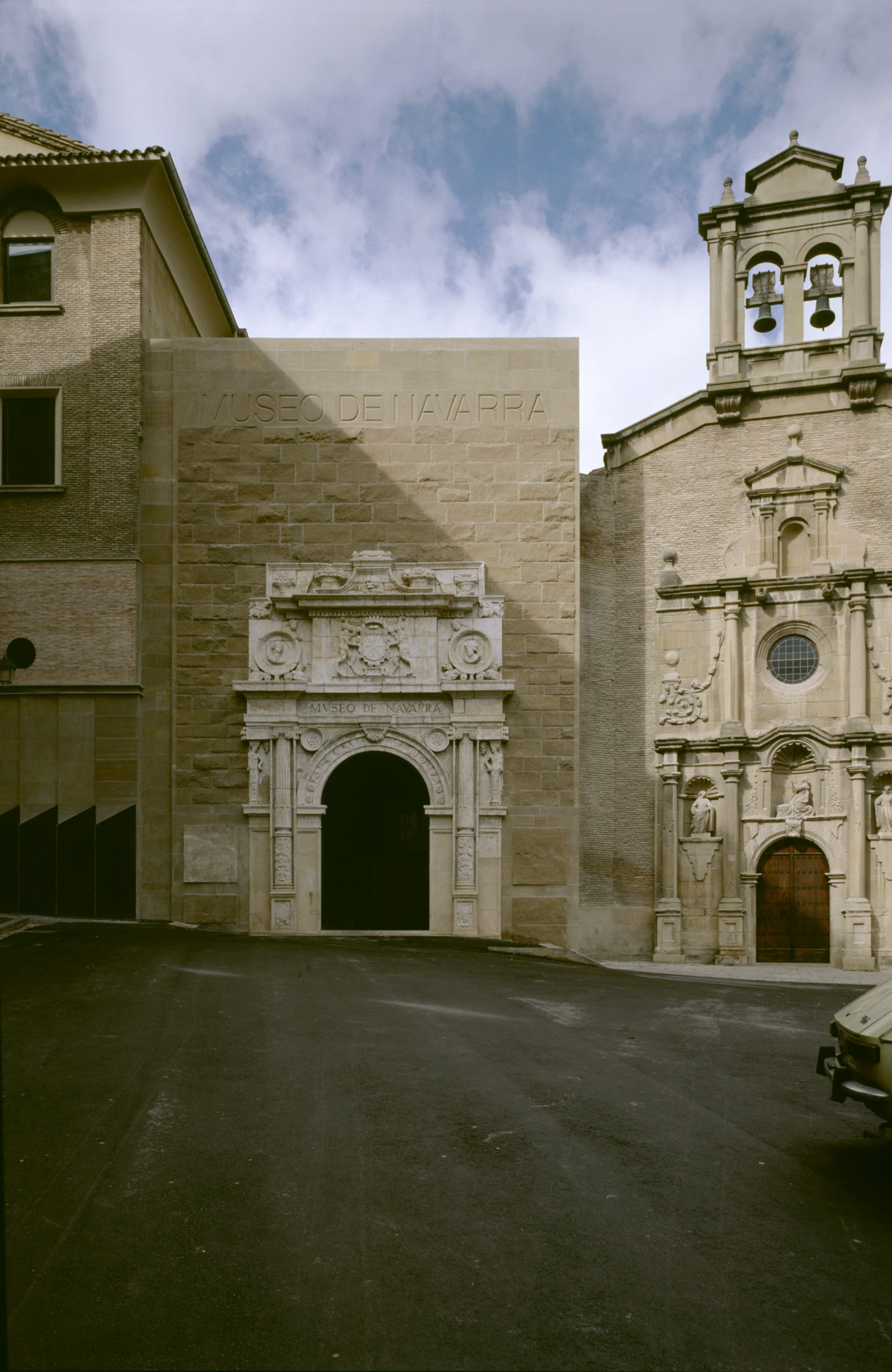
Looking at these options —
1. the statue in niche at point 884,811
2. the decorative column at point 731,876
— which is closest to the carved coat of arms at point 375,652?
the decorative column at point 731,876

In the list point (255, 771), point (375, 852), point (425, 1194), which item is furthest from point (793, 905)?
point (425, 1194)

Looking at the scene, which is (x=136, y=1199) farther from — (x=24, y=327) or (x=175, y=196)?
(x=175, y=196)

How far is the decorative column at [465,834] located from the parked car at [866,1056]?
10738 mm

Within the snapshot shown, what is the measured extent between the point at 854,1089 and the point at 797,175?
19806mm

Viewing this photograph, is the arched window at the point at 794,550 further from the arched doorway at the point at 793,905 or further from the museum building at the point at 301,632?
the arched doorway at the point at 793,905

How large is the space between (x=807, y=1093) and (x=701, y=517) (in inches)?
543

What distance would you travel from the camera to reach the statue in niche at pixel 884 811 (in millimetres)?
18734

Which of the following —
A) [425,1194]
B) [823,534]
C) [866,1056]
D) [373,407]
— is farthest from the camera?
[823,534]

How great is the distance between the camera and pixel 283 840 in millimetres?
17188

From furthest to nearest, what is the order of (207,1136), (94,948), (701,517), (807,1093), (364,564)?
(701,517), (364,564), (94,948), (807,1093), (207,1136)

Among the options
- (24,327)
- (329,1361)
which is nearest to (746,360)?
(24,327)

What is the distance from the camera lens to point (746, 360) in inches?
791

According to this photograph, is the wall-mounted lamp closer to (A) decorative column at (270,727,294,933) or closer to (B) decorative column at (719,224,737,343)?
(A) decorative column at (270,727,294,933)

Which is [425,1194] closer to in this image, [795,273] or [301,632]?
[301,632]
